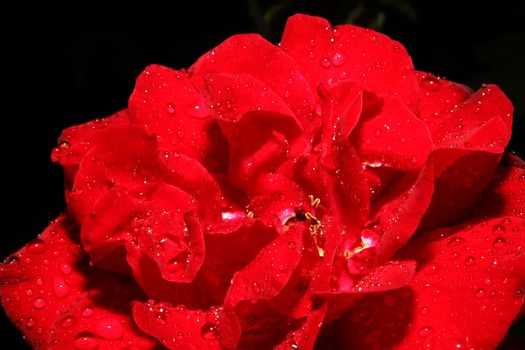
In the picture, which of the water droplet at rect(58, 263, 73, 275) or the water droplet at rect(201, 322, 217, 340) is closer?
the water droplet at rect(201, 322, 217, 340)

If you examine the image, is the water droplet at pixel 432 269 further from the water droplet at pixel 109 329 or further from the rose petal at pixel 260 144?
the water droplet at pixel 109 329

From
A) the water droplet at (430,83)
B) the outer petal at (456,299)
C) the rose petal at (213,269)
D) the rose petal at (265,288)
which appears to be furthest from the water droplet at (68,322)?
the water droplet at (430,83)

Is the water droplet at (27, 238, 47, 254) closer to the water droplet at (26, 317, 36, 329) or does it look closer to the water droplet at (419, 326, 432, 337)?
the water droplet at (26, 317, 36, 329)

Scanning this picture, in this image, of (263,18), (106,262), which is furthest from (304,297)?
(263,18)

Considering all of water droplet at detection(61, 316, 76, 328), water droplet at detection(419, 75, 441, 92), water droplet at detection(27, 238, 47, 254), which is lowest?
water droplet at detection(61, 316, 76, 328)

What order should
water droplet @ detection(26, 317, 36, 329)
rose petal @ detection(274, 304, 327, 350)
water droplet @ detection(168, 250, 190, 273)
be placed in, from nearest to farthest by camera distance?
rose petal @ detection(274, 304, 327, 350) → water droplet @ detection(168, 250, 190, 273) → water droplet @ detection(26, 317, 36, 329)

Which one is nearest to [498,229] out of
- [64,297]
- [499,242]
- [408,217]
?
[499,242]

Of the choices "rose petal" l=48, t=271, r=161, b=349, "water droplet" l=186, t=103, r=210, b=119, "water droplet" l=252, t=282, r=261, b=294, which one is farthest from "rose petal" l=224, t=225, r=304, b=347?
"water droplet" l=186, t=103, r=210, b=119
